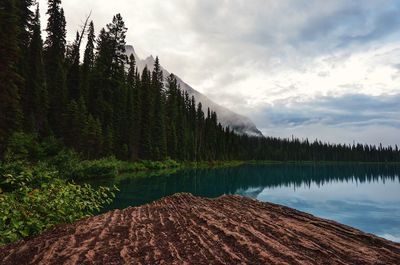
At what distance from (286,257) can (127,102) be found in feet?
223

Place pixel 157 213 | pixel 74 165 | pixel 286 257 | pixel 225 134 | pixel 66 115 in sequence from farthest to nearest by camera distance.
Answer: pixel 225 134 < pixel 66 115 < pixel 74 165 < pixel 157 213 < pixel 286 257

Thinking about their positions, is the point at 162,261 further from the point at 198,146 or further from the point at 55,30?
the point at 198,146

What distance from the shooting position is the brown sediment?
4414mm

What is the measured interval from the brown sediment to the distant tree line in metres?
21.5

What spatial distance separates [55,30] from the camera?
5709cm

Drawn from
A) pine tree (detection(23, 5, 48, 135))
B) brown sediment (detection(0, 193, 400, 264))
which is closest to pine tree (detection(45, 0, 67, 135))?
pine tree (detection(23, 5, 48, 135))

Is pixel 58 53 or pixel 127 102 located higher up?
pixel 58 53

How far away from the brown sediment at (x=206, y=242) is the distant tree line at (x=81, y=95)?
2150 centimetres

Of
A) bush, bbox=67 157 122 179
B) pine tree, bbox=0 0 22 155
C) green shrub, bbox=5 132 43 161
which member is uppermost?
pine tree, bbox=0 0 22 155

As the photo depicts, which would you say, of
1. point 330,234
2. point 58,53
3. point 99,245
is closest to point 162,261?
point 99,245

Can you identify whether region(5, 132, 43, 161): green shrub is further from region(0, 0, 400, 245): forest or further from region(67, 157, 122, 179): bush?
region(67, 157, 122, 179): bush

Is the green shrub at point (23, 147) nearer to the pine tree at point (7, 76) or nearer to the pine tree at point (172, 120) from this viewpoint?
the pine tree at point (7, 76)

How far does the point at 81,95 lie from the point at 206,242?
5172cm

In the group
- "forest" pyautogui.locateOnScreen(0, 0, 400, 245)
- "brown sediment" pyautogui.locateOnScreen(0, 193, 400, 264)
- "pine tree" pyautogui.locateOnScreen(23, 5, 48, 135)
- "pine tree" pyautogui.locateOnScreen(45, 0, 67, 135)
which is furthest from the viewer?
"pine tree" pyautogui.locateOnScreen(45, 0, 67, 135)
